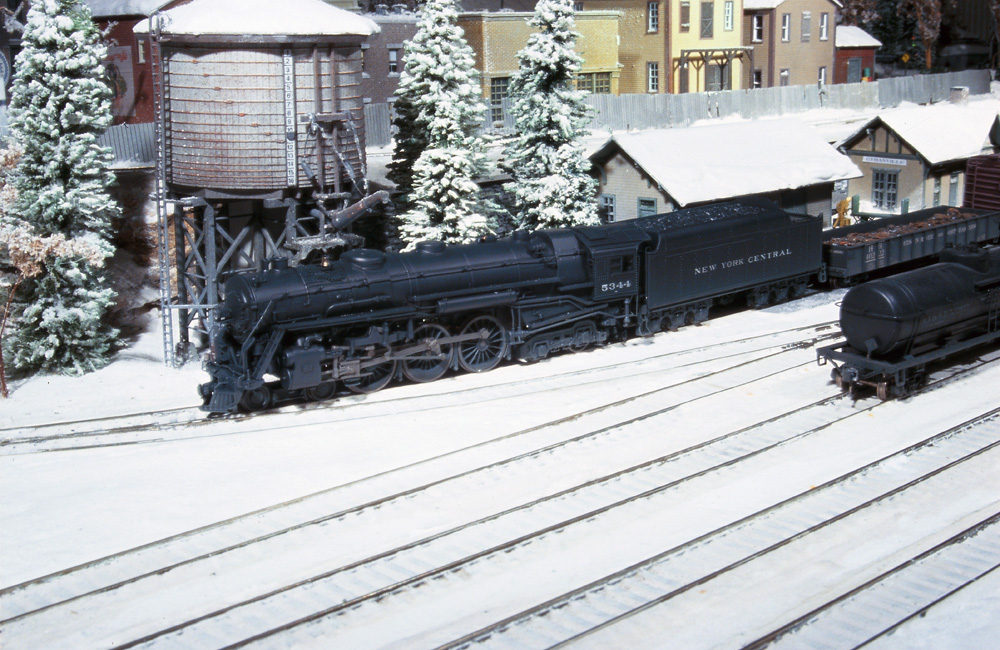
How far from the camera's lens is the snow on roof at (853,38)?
182ft

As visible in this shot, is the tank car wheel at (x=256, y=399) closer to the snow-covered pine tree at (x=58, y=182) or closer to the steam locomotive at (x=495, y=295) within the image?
the steam locomotive at (x=495, y=295)

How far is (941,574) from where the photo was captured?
14781 millimetres

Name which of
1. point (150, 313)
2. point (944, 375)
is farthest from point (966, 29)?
→ point (150, 313)

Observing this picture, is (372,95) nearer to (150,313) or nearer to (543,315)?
(150,313)

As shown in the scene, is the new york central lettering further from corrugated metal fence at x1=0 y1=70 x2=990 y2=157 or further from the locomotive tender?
corrugated metal fence at x1=0 y1=70 x2=990 y2=157

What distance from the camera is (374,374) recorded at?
2300 cm

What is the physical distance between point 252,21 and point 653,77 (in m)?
29.1

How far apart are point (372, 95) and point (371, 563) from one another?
29665 millimetres

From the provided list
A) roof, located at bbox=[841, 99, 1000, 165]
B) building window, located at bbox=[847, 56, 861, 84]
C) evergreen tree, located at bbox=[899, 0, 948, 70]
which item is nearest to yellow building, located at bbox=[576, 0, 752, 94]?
building window, located at bbox=[847, 56, 861, 84]

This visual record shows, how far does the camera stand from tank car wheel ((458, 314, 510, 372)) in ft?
78.1

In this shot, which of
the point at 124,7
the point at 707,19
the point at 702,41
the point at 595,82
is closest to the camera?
the point at 124,7

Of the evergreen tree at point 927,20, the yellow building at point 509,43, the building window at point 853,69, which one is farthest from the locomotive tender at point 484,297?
the evergreen tree at point 927,20

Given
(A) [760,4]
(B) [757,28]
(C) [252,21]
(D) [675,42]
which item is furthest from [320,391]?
(B) [757,28]

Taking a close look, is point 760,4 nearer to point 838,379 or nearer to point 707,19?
point 707,19
